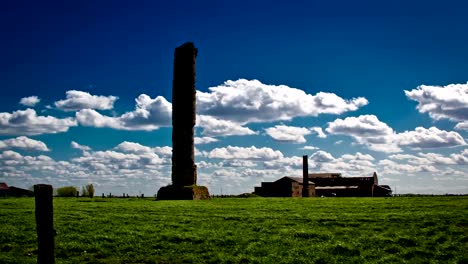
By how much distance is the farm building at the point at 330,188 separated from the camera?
10038cm

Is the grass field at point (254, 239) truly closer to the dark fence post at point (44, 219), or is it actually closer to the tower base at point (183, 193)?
the dark fence post at point (44, 219)

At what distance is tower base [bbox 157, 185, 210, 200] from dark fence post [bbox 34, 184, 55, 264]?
1318 inches

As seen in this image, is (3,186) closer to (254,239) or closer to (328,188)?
(328,188)

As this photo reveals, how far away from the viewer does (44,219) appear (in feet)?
40.5

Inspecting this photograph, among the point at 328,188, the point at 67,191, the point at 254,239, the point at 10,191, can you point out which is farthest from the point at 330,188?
the point at 254,239

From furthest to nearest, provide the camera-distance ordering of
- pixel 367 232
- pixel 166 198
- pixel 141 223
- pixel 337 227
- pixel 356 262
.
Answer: pixel 166 198
pixel 141 223
pixel 337 227
pixel 367 232
pixel 356 262

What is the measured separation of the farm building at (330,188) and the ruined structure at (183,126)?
2125 inches

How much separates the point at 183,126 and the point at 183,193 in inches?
284

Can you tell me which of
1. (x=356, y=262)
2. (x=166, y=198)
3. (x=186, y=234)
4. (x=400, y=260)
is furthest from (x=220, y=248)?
(x=166, y=198)

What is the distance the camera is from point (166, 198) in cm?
4772

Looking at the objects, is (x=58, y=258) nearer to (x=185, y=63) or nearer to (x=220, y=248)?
(x=220, y=248)

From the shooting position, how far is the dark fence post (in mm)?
12289

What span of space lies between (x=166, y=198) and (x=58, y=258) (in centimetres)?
3224

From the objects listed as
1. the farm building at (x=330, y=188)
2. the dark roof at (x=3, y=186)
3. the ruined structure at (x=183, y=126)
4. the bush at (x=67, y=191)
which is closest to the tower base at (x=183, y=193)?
the ruined structure at (x=183, y=126)
